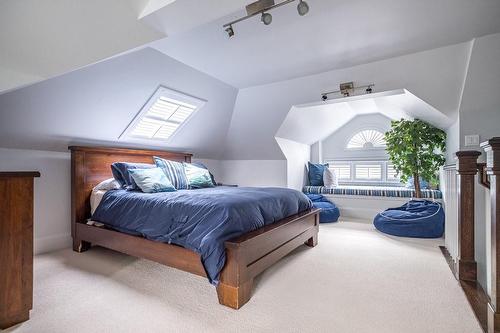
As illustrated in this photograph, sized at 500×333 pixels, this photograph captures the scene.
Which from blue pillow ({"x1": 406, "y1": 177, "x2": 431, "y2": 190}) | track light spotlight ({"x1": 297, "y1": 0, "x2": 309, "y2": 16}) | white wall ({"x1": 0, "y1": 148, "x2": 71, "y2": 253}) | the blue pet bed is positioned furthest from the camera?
blue pillow ({"x1": 406, "y1": 177, "x2": 431, "y2": 190})

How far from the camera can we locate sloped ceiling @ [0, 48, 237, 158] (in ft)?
7.67

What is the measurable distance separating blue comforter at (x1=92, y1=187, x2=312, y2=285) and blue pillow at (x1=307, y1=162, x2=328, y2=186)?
261 centimetres

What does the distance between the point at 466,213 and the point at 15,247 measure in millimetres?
3149


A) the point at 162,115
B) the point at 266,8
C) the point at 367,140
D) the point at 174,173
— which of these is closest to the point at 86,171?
the point at 174,173

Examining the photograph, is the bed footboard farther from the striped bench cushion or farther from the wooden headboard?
the striped bench cushion

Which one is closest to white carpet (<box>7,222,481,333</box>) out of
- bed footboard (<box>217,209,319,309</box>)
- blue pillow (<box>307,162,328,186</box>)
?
bed footboard (<box>217,209,319,309</box>)

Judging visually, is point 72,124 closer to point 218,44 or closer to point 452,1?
point 218,44

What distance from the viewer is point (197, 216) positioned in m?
1.99

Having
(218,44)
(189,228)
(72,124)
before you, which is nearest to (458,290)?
(189,228)

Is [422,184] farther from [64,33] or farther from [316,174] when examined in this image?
[64,33]

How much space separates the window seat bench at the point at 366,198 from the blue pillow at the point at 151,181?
3.07 meters

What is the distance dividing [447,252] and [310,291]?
6.09 ft

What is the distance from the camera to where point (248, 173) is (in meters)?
5.12

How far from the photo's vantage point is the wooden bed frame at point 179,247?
5.68 ft
